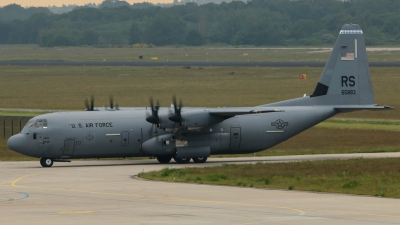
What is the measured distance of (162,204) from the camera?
980 inches

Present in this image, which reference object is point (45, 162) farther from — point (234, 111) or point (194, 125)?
point (234, 111)

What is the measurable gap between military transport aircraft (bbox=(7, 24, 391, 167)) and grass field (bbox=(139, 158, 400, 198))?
3.94m

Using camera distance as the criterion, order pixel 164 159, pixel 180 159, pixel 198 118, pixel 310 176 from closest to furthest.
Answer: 1. pixel 310 176
2. pixel 198 118
3. pixel 180 159
4. pixel 164 159

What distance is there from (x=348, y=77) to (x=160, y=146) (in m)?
12.1

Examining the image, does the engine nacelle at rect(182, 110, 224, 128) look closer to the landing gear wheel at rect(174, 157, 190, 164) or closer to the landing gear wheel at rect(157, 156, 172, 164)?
the landing gear wheel at rect(174, 157, 190, 164)

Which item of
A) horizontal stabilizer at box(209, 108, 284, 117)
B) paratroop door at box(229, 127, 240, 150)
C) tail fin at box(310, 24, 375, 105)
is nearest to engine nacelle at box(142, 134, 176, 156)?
horizontal stabilizer at box(209, 108, 284, 117)

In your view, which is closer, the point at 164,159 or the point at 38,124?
the point at 38,124

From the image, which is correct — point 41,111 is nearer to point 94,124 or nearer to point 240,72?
point 94,124

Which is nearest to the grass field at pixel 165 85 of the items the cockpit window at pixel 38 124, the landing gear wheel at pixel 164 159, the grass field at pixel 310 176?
the landing gear wheel at pixel 164 159

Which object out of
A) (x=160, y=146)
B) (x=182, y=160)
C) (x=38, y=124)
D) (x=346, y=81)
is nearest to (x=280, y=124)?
(x=346, y=81)

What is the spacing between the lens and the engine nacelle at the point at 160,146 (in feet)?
136

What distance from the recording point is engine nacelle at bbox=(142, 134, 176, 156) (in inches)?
1634

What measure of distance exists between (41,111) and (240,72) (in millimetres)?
57582

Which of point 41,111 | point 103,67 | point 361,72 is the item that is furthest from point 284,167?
point 103,67
